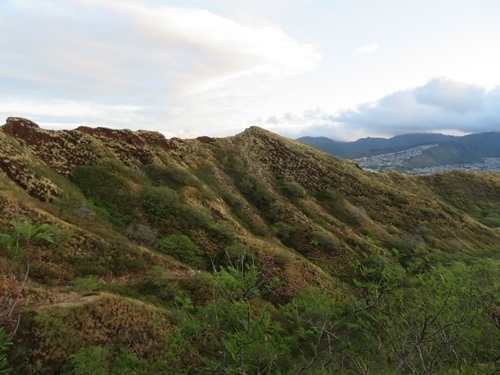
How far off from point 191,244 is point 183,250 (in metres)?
1.25

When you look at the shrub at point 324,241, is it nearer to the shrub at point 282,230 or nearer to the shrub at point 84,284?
the shrub at point 282,230

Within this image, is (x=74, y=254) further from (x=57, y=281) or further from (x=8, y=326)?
(x=8, y=326)

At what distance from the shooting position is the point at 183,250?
31.6 m

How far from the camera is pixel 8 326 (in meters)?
16.5

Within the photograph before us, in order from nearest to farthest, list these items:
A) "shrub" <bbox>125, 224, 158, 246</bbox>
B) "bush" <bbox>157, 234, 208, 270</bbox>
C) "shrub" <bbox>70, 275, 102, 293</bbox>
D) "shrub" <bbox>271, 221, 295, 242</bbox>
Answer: "shrub" <bbox>70, 275, 102, 293</bbox>, "bush" <bbox>157, 234, 208, 270</bbox>, "shrub" <bbox>125, 224, 158, 246</bbox>, "shrub" <bbox>271, 221, 295, 242</bbox>

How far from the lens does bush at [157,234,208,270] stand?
30.9 metres

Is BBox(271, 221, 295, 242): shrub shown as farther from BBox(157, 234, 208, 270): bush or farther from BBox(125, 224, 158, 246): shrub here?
BBox(125, 224, 158, 246): shrub

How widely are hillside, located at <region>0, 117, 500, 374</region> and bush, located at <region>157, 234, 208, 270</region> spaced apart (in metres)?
0.15

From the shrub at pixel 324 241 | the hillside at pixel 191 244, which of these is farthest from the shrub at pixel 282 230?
the shrub at pixel 324 241

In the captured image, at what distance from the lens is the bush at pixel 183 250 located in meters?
30.9

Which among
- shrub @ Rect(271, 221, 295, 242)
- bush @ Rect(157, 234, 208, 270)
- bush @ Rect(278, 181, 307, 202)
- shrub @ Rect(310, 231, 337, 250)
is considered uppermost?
bush @ Rect(278, 181, 307, 202)

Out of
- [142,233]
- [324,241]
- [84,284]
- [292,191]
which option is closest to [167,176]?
[142,233]

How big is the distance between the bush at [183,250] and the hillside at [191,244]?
0.15m

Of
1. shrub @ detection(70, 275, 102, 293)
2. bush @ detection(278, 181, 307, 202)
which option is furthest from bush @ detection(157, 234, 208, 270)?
bush @ detection(278, 181, 307, 202)
